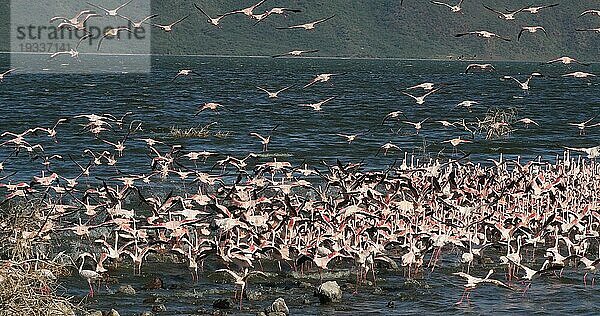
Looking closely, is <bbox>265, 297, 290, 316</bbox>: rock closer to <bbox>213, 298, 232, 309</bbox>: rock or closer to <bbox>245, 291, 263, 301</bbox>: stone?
<bbox>213, 298, 232, 309</bbox>: rock

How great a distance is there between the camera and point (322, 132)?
57.6 m

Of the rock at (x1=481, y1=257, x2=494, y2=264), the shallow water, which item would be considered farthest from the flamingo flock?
the shallow water

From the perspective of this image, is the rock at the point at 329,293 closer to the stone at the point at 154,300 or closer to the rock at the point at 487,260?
the stone at the point at 154,300

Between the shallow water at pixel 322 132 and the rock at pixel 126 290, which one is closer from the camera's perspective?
the shallow water at pixel 322 132

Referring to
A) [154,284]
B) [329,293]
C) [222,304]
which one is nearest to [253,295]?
[222,304]

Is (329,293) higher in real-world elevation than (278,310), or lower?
higher

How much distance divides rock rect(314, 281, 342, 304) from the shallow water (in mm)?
182

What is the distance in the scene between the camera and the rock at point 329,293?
659 inches

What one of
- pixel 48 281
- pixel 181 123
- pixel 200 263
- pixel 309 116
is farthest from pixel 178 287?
pixel 309 116

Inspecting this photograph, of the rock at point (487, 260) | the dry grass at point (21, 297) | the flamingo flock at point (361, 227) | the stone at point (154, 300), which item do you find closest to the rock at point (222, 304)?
the flamingo flock at point (361, 227)

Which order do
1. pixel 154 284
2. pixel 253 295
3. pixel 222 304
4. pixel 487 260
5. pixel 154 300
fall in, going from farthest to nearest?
pixel 487 260 < pixel 154 284 < pixel 253 295 < pixel 154 300 < pixel 222 304

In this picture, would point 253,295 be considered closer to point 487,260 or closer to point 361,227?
point 361,227

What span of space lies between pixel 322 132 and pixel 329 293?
135ft

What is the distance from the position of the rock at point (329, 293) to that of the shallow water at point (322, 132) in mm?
182
